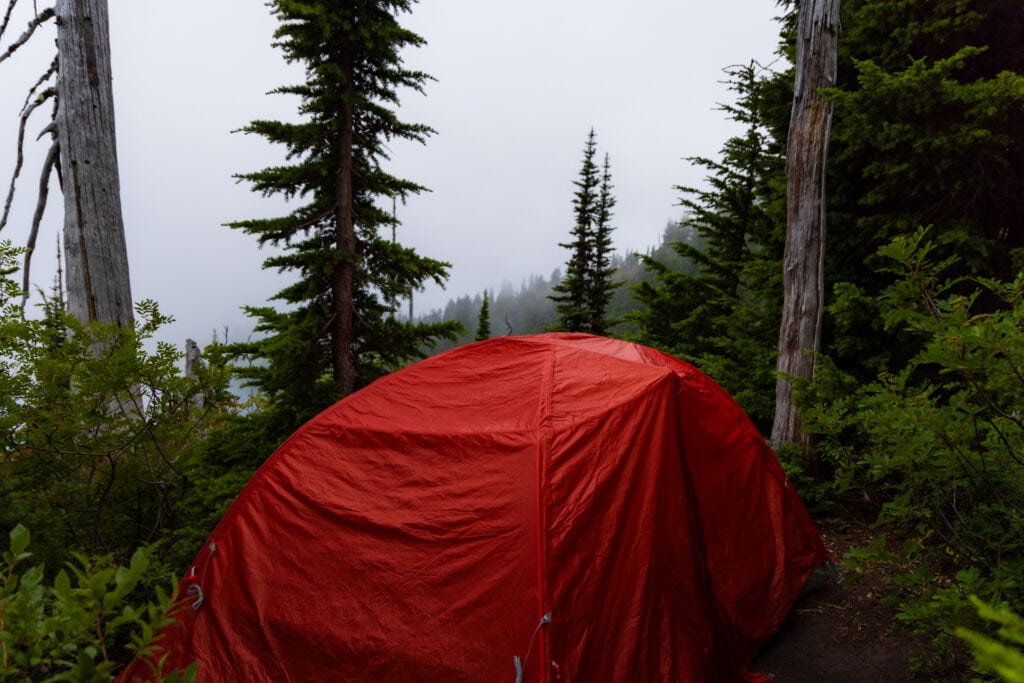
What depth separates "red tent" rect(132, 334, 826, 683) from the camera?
2684 mm

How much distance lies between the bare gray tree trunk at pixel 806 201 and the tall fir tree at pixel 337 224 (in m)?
4.03

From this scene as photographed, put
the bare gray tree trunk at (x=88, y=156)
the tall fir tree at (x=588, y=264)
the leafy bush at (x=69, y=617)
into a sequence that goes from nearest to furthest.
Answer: the leafy bush at (x=69, y=617)
the bare gray tree trunk at (x=88, y=156)
the tall fir tree at (x=588, y=264)

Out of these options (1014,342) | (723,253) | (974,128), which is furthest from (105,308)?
(723,253)

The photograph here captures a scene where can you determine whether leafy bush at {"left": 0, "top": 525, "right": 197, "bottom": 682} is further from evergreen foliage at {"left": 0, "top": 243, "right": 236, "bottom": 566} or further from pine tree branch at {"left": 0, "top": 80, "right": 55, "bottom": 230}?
pine tree branch at {"left": 0, "top": 80, "right": 55, "bottom": 230}

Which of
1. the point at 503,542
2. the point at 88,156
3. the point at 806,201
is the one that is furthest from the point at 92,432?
the point at 806,201

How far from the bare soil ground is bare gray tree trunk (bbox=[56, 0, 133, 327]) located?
601 centimetres

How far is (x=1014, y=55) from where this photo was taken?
5.30 meters

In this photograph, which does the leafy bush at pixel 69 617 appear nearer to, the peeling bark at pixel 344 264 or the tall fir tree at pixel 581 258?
the peeling bark at pixel 344 264

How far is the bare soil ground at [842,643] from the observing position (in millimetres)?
3246

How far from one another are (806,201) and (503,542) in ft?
17.2

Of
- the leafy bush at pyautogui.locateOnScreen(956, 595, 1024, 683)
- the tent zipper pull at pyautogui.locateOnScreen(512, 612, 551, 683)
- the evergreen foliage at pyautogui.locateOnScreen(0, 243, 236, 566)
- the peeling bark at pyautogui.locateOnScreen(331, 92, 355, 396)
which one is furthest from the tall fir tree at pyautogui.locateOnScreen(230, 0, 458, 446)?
the leafy bush at pyautogui.locateOnScreen(956, 595, 1024, 683)

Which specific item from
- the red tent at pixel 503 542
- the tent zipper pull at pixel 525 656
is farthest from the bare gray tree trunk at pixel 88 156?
the tent zipper pull at pixel 525 656

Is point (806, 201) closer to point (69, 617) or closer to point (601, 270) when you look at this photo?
point (69, 617)

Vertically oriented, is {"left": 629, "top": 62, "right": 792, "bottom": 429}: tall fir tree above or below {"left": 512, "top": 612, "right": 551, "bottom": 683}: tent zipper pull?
above
